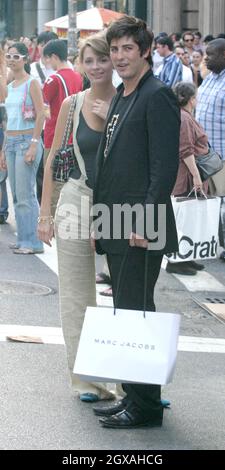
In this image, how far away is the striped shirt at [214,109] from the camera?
39.0ft

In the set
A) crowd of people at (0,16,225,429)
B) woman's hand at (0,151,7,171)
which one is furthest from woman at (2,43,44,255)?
crowd of people at (0,16,225,429)

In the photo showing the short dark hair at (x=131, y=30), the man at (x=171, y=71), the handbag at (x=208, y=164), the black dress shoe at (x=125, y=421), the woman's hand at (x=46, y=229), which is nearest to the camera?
the short dark hair at (x=131, y=30)

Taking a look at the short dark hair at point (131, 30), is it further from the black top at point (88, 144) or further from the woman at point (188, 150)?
the woman at point (188, 150)

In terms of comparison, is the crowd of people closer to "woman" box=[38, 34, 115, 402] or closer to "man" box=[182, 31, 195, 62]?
"woman" box=[38, 34, 115, 402]

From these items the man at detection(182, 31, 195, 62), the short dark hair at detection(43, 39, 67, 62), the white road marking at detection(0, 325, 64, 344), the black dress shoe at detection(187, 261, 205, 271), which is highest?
the short dark hair at detection(43, 39, 67, 62)

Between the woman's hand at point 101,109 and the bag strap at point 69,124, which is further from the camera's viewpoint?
the bag strap at point 69,124

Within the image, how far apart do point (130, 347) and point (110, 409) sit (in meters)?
0.65

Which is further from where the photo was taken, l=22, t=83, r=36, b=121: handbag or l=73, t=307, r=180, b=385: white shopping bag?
l=22, t=83, r=36, b=121: handbag

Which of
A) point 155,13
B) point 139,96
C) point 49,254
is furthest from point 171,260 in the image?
point 155,13

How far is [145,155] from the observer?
6.14 m

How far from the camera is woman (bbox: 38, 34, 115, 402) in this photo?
6672mm

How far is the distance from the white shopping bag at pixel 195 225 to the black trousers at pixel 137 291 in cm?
456

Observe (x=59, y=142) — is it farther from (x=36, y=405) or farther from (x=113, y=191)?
(x=36, y=405)

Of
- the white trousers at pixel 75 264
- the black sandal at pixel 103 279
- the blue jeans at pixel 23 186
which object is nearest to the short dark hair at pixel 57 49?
the blue jeans at pixel 23 186
